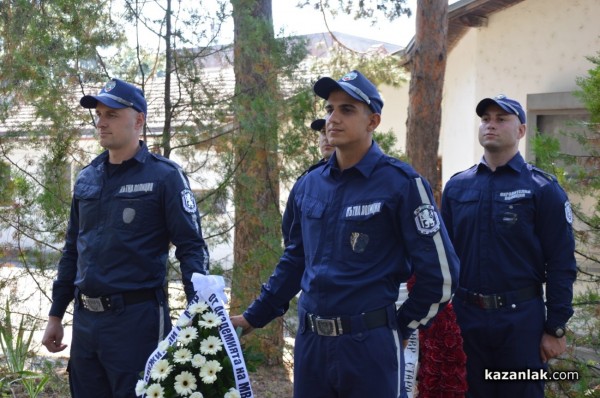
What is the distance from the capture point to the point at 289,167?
7254 mm

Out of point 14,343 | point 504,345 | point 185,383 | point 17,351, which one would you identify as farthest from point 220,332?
point 14,343

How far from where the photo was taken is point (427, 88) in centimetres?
935

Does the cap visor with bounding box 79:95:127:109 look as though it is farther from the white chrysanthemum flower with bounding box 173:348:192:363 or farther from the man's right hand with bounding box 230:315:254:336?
the white chrysanthemum flower with bounding box 173:348:192:363

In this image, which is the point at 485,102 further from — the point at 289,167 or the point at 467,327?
the point at 289,167

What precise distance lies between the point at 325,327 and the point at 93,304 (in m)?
1.53

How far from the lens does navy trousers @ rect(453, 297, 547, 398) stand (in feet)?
15.2

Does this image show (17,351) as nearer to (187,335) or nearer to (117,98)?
(117,98)

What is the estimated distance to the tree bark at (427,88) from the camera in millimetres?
9383

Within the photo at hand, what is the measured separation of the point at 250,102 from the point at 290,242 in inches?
118

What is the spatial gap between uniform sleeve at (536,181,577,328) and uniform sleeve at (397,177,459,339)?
1429mm

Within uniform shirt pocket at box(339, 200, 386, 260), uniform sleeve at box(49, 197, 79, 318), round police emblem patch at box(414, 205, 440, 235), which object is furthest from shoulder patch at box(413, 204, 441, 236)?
uniform sleeve at box(49, 197, 79, 318)

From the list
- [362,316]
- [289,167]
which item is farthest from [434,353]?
[289,167]

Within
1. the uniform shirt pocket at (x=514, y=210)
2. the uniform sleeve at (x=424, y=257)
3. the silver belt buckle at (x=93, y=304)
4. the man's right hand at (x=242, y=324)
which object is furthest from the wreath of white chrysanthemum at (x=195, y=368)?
the uniform shirt pocket at (x=514, y=210)

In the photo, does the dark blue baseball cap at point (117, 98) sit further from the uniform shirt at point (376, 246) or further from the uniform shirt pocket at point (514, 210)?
the uniform shirt pocket at point (514, 210)
